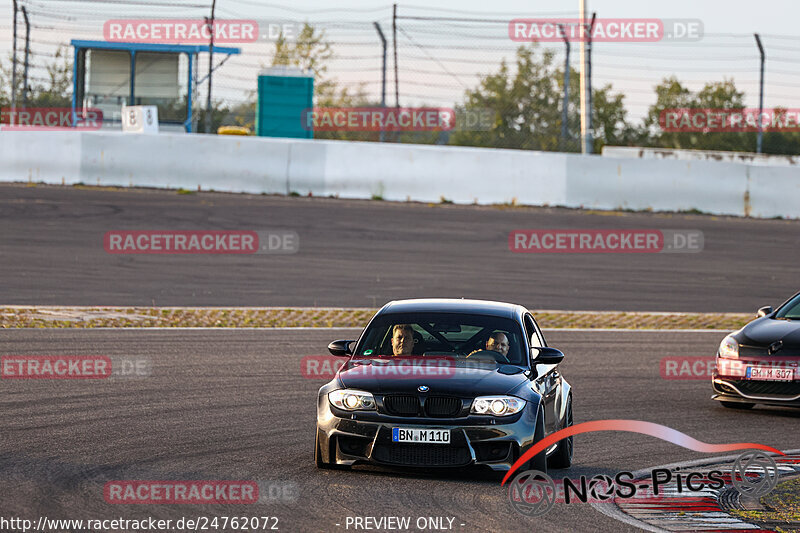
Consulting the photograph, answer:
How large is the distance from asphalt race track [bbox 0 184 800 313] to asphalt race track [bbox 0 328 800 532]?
121 inches

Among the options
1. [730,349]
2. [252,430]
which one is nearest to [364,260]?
[730,349]

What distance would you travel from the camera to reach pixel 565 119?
25.3m

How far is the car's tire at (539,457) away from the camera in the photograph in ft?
25.6

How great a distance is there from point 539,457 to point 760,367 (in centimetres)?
448

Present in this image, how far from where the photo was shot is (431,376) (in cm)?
800

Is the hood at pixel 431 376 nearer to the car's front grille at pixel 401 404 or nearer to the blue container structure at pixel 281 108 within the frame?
the car's front grille at pixel 401 404

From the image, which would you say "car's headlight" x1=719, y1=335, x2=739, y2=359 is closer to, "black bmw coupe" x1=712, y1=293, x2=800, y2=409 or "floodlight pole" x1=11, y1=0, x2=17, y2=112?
"black bmw coupe" x1=712, y1=293, x2=800, y2=409

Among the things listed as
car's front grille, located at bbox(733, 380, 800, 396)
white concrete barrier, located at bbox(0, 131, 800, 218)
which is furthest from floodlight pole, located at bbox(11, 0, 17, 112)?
car's front grille, located at bbox(733, 380, 800, 396)

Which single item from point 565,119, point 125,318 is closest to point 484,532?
point 125,318

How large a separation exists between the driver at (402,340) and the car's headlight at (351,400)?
2.71 feet

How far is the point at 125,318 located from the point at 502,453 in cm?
1053

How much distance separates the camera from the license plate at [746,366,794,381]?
449 inches

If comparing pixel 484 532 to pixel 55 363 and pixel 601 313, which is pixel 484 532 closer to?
pixel 55 363

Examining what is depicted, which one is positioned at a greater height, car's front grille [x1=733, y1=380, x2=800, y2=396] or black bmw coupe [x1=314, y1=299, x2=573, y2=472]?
black bmw coupe [x1=314, y1=299, x2=573, y2=472]
